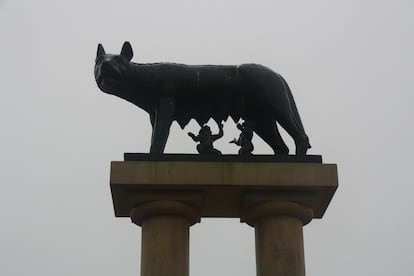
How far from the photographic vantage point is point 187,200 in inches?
359

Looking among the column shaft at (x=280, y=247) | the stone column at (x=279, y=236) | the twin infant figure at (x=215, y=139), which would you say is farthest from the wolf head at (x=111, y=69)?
the column shaft at (x=280, y=247)

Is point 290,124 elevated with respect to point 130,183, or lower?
elevated

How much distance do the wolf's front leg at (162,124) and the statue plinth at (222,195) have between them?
0.48m

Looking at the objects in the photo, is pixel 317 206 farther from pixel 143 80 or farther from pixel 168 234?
pixel 143 80

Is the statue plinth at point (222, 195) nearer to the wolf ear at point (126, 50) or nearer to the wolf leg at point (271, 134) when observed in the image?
the wolf leg at point (271, 134)

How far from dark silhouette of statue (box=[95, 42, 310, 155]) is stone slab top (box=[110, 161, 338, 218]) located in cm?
70

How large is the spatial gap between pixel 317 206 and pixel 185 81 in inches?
111

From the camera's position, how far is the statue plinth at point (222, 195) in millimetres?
8875

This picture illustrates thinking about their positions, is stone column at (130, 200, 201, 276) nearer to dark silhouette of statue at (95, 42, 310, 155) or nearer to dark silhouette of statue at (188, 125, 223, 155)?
dark silhouette of statue at (188, 125, 223, 155)

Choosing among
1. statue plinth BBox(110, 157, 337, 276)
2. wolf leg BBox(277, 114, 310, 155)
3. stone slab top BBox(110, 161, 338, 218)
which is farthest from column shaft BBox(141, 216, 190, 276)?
wolf leg BBox(277, 114, 310, 155)

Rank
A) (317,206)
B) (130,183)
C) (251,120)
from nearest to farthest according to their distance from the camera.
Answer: (130,183), (317,206), (251,120)

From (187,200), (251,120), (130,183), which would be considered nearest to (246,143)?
(251,120)

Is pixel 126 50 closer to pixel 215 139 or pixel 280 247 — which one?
pixel 215 139

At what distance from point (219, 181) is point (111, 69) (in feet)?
8.00
